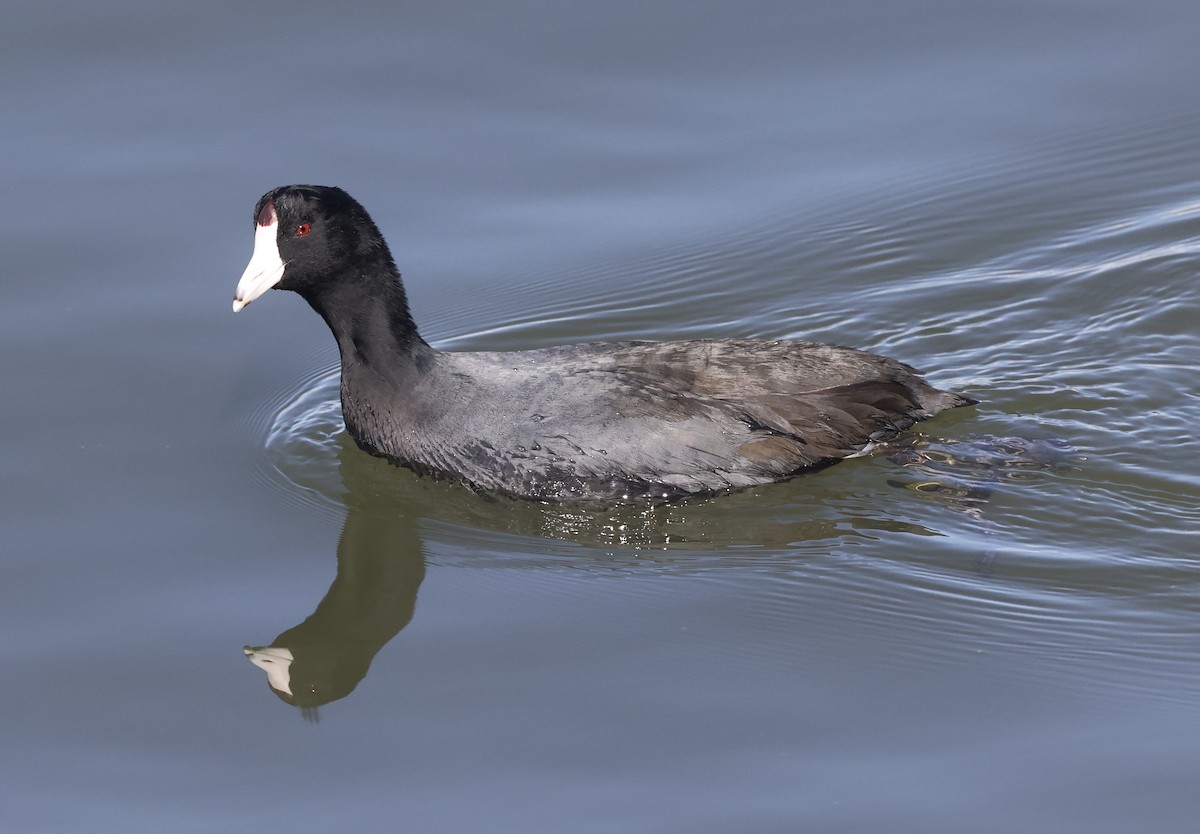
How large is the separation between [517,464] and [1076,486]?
1909 mm

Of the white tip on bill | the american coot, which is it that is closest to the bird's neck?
the american coot

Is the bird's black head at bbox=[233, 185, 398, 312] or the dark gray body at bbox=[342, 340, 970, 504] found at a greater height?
the bird's black head at bbox=[233, 185, 398, 312]

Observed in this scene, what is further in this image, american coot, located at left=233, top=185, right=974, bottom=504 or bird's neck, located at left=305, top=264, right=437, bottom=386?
bird's neck, located at left=305, top=264, right=437, bottom=386

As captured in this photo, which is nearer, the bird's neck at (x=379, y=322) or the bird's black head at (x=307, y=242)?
the bird's black head at (x=307, y=242)

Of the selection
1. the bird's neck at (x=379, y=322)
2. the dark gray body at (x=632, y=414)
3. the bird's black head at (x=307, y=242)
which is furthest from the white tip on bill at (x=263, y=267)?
the dark gray body at (x=632, y=414)

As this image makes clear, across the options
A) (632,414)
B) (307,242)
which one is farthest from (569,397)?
(307,242)

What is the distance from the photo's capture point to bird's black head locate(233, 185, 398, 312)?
5.84m

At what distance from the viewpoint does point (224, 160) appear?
786 centimetres

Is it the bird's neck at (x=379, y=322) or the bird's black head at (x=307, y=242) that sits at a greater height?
the bird's black head at (x=307, y=242)

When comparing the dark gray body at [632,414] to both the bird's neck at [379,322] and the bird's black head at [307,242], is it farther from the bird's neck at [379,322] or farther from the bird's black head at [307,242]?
the bird's black head at [307,242]

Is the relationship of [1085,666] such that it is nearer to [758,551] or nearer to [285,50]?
[758,551]

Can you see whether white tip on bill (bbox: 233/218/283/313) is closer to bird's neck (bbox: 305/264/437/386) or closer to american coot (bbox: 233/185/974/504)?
american coot (bbox: 233/185/974/504)

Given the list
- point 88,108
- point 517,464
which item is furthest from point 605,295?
point 88,108

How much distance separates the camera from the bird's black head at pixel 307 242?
5.84 metres
